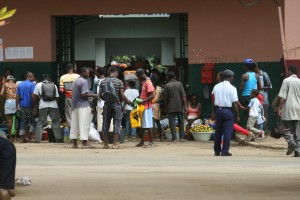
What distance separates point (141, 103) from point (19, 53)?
6085mm

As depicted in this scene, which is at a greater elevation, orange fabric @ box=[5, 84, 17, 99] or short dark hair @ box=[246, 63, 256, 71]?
short dark hair @ box=[246, 63, 256, 71]

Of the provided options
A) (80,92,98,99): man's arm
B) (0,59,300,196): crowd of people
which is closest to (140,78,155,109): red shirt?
(0,59,300,196): crowd of people

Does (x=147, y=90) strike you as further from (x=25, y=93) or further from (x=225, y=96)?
(x=25, y=93)

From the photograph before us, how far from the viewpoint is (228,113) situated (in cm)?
1692

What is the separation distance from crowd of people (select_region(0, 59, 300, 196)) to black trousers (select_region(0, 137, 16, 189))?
722cm

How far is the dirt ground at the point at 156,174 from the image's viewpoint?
1138 centimetres

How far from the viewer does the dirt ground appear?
37.3 feet

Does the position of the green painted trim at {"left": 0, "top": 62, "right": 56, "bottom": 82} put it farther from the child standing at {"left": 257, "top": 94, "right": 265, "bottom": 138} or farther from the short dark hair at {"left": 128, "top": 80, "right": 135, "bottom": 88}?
the child standing at {"left": 257, "top": 94, "right": 265, "bottom": 138}

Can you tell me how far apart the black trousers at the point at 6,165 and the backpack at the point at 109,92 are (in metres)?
8.57

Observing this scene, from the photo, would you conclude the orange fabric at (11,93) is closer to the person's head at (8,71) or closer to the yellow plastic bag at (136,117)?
the person's head at (8,71)

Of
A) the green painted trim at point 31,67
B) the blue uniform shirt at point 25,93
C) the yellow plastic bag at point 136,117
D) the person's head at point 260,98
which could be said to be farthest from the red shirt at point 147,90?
the green painted trim at point 31,67

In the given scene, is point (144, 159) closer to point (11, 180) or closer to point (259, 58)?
point (11, 180)

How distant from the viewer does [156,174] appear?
13562 mm

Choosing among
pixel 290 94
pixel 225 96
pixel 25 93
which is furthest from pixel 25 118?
pixel 290 94
